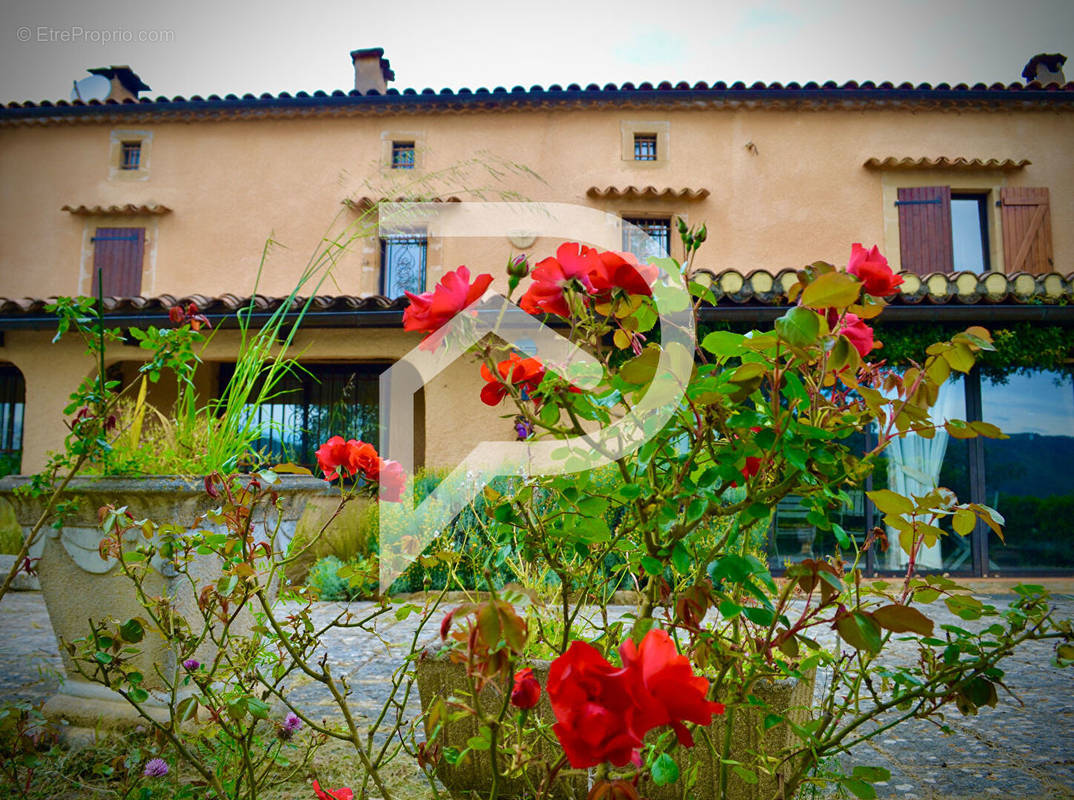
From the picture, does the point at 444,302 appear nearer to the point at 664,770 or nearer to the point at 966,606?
the point at 664,770

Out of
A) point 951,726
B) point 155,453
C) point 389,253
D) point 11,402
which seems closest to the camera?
point 155,453

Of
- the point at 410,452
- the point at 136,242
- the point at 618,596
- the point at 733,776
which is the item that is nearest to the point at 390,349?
the point at 410,452

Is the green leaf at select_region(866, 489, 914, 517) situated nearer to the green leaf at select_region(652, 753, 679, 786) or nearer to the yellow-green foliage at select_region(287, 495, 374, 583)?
the green leaf at select_region(652, 753, 679, 786)

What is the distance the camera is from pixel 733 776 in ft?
5.49

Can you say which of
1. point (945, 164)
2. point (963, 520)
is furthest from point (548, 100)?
point (963, 520)

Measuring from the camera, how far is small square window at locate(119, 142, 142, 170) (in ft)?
33.1

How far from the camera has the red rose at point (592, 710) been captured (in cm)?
57

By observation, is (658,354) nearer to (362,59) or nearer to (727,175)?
(727,175)

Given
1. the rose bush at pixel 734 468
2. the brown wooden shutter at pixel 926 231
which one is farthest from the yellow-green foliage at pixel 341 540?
the brown wooden shutter at pixel 926 231

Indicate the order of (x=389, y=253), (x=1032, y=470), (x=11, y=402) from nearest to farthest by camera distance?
(x=1032, y=470), (x=11, y=402), (x=389, y=253)

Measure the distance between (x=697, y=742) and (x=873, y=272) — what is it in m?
1.25

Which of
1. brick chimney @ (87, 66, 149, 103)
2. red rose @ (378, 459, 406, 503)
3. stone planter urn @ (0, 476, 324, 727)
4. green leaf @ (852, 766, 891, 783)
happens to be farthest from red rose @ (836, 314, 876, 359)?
brick chimney @ (87, 66, 149, 103)

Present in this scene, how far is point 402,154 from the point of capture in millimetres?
9914

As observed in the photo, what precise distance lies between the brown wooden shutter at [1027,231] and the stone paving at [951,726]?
264 inches
